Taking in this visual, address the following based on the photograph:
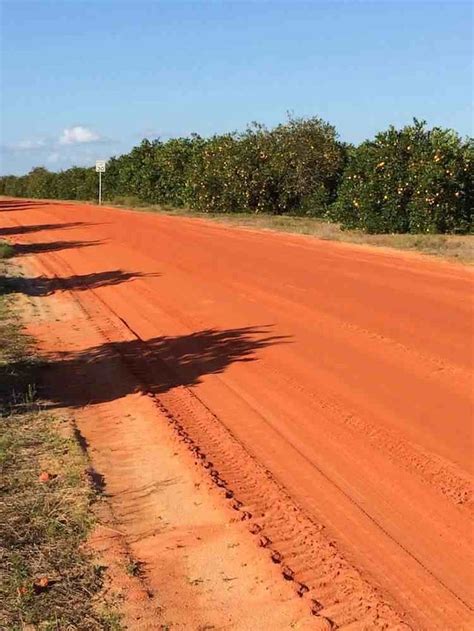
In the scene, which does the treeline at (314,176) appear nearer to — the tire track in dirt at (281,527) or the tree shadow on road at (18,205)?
the tree shadow on road at (18,205)

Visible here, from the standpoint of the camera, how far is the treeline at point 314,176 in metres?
A: 25.2

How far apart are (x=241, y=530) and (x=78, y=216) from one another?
106 ft

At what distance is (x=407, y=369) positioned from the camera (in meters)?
8.20

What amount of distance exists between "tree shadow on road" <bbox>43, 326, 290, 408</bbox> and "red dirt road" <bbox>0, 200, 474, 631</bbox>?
0.04 metres

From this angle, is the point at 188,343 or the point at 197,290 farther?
the point at 197,290

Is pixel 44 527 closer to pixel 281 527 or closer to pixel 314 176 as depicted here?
pixel 281 527

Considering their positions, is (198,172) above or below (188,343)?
above

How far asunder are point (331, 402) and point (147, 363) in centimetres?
255

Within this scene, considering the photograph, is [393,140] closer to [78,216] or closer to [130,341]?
[78,216]

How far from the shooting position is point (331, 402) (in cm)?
714

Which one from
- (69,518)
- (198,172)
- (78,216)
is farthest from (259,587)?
(198,172)

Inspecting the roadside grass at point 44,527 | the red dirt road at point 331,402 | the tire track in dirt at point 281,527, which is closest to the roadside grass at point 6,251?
the red dirt road at point 331,402

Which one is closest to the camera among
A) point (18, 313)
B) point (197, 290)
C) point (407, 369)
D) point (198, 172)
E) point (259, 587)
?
point (259, 587)

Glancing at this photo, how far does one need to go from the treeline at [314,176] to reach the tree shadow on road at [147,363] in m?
16.5
